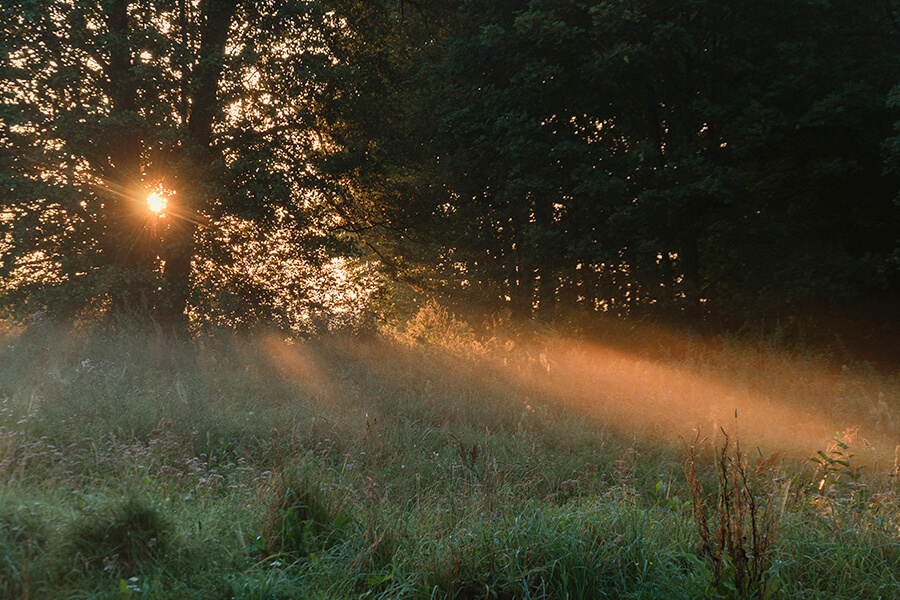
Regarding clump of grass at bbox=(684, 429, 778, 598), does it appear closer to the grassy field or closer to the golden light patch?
the grassy field

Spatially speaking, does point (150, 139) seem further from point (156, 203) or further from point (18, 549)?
point (18, 549)

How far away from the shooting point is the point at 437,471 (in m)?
5.39

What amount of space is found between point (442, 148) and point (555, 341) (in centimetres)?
507

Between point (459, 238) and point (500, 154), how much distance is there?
2.64 metres

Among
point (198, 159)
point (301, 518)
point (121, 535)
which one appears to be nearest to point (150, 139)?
point (198, 159)

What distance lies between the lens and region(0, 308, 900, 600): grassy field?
121 inches

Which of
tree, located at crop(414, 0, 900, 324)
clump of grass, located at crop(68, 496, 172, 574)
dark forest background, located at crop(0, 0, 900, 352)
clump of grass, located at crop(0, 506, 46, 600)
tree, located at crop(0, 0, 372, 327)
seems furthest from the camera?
tree, located at crop(0, 0, 372, 327)

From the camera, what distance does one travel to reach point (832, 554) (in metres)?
3.50

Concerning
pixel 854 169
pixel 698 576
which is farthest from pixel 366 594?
pixel 854 169

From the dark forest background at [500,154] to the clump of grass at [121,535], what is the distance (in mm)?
9231

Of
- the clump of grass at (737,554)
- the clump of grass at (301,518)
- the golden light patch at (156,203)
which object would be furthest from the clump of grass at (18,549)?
the golden light patch at (156,203)

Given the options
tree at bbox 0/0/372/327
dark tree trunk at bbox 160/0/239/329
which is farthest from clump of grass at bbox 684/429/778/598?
dark tree trunk at bbox 160/0/239/329

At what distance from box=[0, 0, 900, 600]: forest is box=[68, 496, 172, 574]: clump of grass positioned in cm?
106

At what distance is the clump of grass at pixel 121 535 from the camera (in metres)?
2.91
